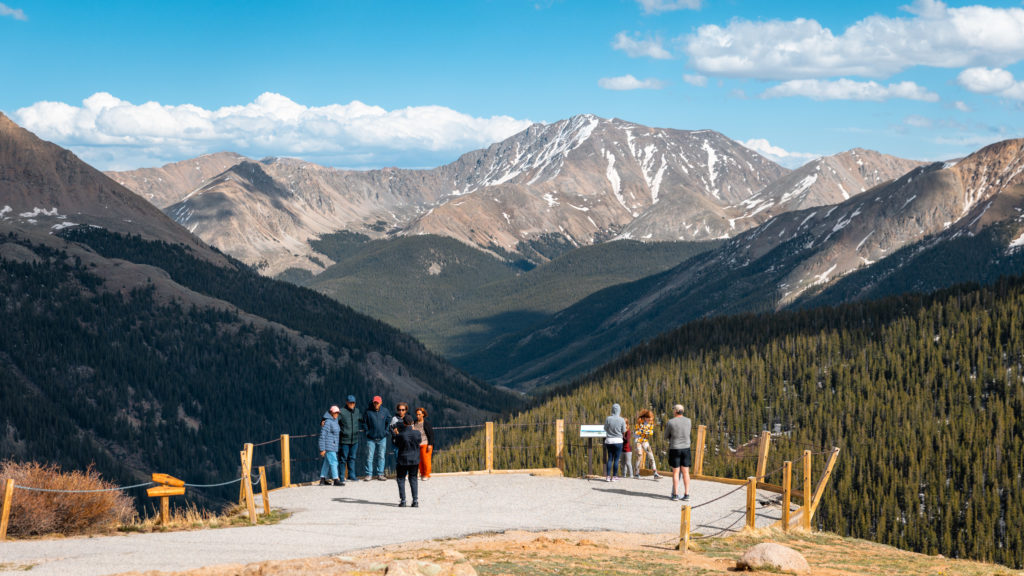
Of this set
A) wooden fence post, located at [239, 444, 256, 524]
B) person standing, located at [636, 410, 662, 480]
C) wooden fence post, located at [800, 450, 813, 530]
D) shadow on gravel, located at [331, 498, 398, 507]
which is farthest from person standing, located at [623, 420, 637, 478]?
wooden fence post, located at [239, 444, 256, 524]

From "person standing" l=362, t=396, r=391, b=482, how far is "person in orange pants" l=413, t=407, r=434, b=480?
1521mm

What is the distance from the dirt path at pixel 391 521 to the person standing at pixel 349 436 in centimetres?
99

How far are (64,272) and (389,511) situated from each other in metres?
181

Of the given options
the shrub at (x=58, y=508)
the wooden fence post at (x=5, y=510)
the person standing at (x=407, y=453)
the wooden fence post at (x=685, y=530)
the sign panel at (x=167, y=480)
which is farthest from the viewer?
the person standing at (x=407, y=453)

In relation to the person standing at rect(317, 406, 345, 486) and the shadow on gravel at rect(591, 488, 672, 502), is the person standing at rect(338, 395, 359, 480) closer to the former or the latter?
the person standing at rect(317, 406, 345, 486)

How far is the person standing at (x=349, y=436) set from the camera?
40969 mm

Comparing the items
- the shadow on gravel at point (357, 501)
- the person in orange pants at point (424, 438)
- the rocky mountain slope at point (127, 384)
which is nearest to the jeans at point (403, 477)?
the shadow on gravel at point (357, 501)

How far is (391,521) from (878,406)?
56.1 meters

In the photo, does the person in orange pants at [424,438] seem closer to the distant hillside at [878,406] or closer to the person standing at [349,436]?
the person standing at [349,436]

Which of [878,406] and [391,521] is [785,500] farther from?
[878,406]

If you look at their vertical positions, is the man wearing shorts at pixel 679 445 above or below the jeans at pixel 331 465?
above

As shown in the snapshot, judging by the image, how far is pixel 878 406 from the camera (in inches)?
3123

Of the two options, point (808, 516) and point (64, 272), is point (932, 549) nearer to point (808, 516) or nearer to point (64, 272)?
point (808, 516)


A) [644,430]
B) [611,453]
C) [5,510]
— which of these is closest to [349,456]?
[611,453]
